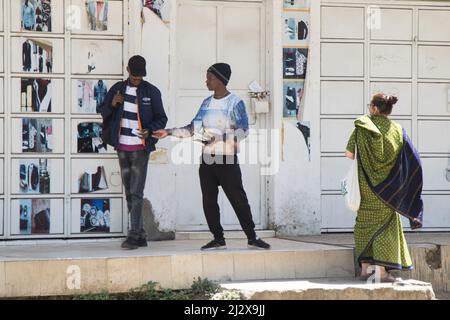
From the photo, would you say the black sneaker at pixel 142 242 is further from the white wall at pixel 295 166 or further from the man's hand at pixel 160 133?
the white wall at pixel 295 166

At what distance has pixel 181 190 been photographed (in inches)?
380

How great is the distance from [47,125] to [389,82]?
13.8 feet

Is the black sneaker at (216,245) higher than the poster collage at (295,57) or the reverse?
the reverse

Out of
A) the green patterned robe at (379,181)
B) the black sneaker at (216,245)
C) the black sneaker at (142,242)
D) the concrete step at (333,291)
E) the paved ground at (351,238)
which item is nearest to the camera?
the concrete step at (333,291)

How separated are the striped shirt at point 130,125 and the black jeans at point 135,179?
72 millimetres

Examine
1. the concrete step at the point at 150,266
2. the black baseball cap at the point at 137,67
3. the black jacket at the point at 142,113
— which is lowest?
the concrete step at the point at 150,266

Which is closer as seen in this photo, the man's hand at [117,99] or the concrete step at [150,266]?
the concrete step at [150,266]

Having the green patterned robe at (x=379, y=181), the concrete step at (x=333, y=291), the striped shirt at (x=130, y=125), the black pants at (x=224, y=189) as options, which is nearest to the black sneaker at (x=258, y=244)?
the black pants at (x=224, y=189)

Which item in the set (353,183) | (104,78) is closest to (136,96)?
(104,78)

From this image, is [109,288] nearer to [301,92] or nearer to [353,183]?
[353,183]

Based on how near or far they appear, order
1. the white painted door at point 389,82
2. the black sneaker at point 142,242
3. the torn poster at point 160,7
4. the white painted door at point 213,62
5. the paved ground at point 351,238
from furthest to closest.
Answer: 1. the white painted door at point 389,82
2. the white painted door at point 213,62
3. the torn poster at point 160,7
4. the paved ground at point 351,238
5. the black sneaker at point 142,242

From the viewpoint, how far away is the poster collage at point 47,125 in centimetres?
921

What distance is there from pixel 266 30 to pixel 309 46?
561 mm

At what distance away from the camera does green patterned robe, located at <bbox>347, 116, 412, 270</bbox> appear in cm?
740
